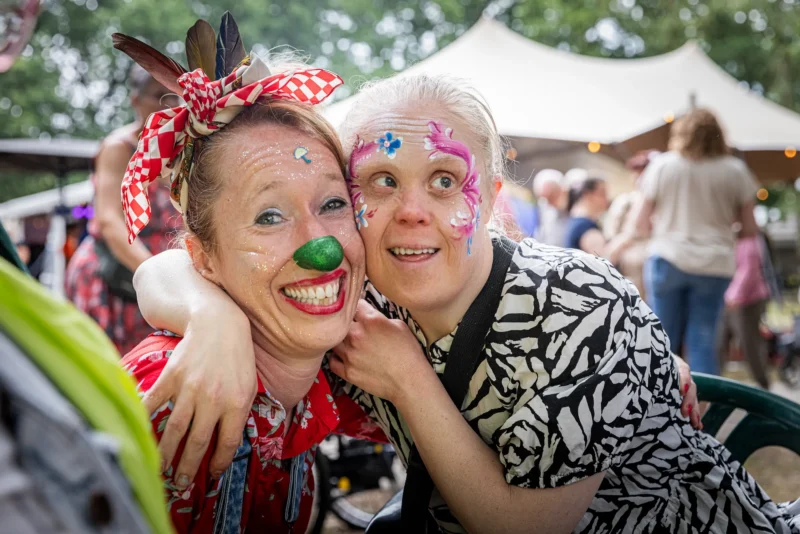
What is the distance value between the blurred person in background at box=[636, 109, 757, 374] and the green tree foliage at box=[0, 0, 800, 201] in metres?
14.2

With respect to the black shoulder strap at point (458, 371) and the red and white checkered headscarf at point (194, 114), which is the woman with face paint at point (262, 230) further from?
the black shoulder strap at point (458, 371)

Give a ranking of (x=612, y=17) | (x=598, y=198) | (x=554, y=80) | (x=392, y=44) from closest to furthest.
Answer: (x=598, y=198), (x=554, y=80), (x=612, y=17), (x=392, y=44)

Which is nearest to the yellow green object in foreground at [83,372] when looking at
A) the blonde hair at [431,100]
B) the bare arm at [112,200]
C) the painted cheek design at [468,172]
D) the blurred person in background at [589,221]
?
the painted cheek design at [468,172]

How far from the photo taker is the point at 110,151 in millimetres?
3377

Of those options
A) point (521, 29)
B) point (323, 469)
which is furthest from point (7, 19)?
point (521, 29)

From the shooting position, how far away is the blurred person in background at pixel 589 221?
546cm

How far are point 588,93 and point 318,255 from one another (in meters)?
8.32

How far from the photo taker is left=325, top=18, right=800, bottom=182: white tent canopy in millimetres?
8602

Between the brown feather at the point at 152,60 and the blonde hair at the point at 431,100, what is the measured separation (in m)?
0.48

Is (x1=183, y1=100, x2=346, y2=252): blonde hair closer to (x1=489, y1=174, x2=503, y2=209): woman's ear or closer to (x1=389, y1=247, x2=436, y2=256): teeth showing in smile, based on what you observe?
(x1=389, y1=247, x2=436, y2=256): teeth showing in smile

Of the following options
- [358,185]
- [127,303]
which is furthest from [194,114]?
[127,303]

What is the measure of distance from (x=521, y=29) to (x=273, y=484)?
25.5m

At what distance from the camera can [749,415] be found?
224 centimetres

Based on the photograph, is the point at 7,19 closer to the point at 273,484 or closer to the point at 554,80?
the point at 273,484
